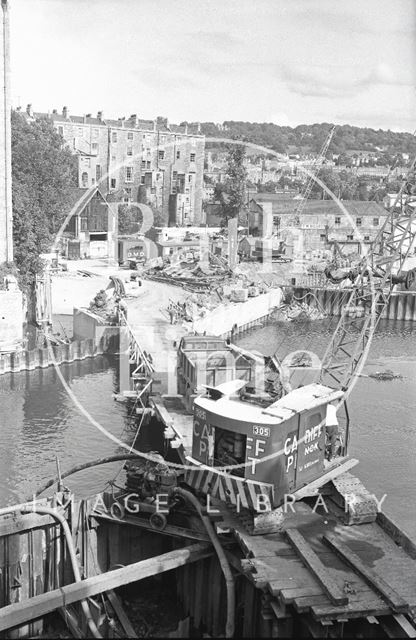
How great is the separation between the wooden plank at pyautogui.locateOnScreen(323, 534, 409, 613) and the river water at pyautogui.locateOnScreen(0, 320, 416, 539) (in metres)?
8.22

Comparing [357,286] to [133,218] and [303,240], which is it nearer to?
[303,240]

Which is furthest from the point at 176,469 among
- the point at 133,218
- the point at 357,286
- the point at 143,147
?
the point at 143,147

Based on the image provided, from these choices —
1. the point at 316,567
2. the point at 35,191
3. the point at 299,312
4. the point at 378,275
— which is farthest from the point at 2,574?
the point at 35,191

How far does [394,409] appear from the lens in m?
41.1

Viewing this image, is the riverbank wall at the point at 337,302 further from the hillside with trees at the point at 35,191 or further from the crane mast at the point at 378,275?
the crane mast at the point at 378,275

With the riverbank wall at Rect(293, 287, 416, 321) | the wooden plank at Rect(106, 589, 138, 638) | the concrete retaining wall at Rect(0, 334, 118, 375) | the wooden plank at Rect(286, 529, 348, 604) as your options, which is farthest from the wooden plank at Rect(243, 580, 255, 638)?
the riverbank wall at Rect(293, 287, 416, 321)

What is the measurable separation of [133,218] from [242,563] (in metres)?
90.6

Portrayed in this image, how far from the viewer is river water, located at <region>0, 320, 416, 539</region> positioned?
3020 centimetres

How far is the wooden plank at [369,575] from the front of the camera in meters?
16.4

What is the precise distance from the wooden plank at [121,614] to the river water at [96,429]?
28.3 ft

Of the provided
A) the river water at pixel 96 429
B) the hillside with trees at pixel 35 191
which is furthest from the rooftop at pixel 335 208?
the river water at pixel 96 429

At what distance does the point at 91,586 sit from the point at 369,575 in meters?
6.90

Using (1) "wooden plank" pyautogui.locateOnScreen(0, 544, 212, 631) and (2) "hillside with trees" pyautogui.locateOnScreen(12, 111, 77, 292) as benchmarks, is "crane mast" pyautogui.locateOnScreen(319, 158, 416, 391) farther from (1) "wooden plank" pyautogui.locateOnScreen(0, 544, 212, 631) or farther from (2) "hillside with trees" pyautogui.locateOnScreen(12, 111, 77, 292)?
(2) "hillside with trees" pyautogui.locateOnScreen(12, 111, 77, 292)

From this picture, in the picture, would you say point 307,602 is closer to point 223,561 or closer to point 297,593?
point 297,593
